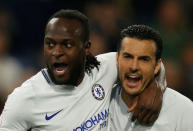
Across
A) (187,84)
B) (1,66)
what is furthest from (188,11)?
(1,66)

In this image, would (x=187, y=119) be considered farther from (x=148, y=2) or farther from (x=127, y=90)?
(x=148, y=2)

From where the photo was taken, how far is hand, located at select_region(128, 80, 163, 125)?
2.21 m

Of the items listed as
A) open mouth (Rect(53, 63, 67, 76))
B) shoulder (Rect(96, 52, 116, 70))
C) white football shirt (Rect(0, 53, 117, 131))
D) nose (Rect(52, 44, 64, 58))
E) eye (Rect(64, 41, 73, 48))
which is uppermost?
eye (Rect(64, 41, 73, 48))

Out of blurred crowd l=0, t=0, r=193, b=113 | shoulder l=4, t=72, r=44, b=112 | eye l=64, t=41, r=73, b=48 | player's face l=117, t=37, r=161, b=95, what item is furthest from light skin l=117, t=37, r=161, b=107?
blurred crowd l=0, t=0, r=193, b=113

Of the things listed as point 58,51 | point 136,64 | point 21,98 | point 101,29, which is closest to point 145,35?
point 136,64

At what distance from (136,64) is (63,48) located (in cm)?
39

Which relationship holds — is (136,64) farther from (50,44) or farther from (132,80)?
(50,44)

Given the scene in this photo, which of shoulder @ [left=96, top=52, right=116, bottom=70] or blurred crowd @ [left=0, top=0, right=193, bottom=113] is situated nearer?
shoulder @ [left=96, top=52, right=116, bottom=70]

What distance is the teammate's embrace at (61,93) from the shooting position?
2004 mm

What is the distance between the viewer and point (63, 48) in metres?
2.05

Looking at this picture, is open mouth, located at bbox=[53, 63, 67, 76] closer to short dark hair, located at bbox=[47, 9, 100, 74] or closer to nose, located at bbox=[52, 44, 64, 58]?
nose, located at bbox=[52, 44, 64, 58]

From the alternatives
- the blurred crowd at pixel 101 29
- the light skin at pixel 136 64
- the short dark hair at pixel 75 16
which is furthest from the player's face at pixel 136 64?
the blurred crowd at pixel 101 29

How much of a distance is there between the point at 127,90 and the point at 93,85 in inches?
7.0

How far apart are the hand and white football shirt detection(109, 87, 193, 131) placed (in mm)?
38
